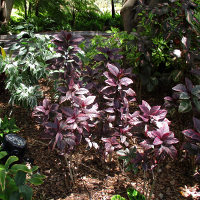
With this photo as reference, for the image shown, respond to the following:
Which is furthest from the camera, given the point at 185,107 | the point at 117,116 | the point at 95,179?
the point at 95,179

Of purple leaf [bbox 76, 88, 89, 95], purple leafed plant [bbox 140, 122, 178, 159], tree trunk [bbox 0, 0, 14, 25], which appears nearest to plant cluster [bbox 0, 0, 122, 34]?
tree trunk [bbox 0, 0, 14, 25]

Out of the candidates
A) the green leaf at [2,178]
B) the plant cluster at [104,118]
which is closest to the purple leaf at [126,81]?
the plant cluster at [104,118]

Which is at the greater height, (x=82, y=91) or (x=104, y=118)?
(x=82, y=91)

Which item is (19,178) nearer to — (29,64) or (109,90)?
(109,90)

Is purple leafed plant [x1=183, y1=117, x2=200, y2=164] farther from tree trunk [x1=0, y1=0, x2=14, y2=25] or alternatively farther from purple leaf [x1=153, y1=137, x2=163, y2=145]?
tree trunk [x1=0, y1=0, x2=14, y2=25]

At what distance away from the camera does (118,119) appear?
221 cm

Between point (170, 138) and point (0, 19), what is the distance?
794cm

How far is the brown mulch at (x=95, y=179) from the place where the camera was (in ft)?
7.56

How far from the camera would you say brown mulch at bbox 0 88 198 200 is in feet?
7.56

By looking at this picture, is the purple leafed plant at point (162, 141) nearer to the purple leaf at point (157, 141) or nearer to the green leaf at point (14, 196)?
the purple leaf at point (157, 141)

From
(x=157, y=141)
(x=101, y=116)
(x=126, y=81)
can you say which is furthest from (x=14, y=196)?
(x=126, y=81)

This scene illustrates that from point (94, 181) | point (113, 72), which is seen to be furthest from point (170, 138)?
point (94, 181)

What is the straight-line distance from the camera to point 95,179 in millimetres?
2453

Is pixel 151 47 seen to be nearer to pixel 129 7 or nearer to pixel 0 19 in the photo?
pixel 129 7
